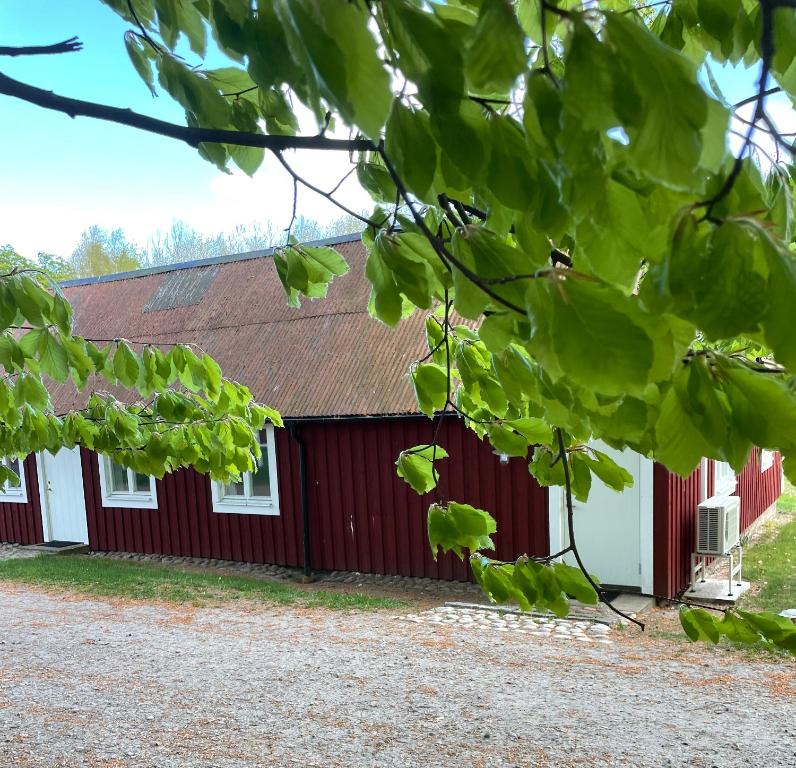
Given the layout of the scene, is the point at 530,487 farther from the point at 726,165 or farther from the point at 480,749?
the point at 726,165

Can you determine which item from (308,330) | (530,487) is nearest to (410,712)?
(530,487)

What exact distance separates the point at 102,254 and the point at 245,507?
49778 mm

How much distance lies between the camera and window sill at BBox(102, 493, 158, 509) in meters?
12.8

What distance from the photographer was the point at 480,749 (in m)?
4.86

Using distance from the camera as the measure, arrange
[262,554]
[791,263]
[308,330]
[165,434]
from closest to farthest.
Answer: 1. [791,263]
2. [165,434]
3. [262,554]
4. [308,330]

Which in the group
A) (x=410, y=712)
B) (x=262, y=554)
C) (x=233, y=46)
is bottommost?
(x=262, y=554)

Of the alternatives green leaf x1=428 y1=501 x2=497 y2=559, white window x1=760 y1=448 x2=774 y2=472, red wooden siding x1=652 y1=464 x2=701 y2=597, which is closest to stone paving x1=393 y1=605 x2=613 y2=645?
red wooden siding x1=652 y1=464 x2=701 y2=597

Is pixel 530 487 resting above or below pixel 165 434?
below

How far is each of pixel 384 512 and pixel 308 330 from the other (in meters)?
3.88

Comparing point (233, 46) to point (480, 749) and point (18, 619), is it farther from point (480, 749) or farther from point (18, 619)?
point (18, 619)

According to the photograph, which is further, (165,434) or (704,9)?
(165,434)

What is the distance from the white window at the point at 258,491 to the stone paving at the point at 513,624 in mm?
3799

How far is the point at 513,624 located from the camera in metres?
8.12

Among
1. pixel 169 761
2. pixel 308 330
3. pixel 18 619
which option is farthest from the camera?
pixel 308 330
